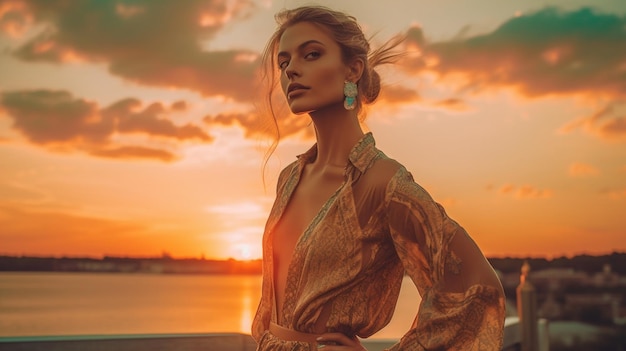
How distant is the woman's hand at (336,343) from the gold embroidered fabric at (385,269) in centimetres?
3

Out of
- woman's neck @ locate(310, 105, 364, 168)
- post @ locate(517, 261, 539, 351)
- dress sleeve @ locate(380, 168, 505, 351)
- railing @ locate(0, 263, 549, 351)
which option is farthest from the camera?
post @ locate(517, 261, 539, 351)

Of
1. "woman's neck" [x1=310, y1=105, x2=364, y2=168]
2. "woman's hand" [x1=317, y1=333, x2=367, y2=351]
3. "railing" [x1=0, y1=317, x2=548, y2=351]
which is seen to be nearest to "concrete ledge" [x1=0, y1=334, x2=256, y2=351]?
"railing" [x1=0, y1=317, x2=548, y2=351]

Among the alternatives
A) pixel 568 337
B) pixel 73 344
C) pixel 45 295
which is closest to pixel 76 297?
pixel 45 295

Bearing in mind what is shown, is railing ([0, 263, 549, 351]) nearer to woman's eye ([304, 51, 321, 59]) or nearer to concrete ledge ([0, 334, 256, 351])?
concrete ledge ([0, 334, 256, 351])

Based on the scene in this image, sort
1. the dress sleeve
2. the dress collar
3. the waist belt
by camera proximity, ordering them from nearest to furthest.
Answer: the dress sleeve
the waist belt
the dress collar

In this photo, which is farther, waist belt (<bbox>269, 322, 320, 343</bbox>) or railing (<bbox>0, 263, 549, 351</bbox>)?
railing (<bbox>0, 263, 549, 351</bbox>)

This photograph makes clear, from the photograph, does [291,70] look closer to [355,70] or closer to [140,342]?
[355,70]

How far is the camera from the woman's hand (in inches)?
76.4

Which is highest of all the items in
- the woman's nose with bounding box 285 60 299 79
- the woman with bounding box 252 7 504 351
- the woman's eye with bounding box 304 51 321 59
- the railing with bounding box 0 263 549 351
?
the woman's eye with bounding box 304 51 321 59

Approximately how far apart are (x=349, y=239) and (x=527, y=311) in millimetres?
9113

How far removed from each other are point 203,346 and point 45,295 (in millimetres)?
101893

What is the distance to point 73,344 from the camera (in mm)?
4762

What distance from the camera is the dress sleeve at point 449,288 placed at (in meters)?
1.89

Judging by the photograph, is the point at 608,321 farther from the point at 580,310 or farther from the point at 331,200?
the point at 331,200
